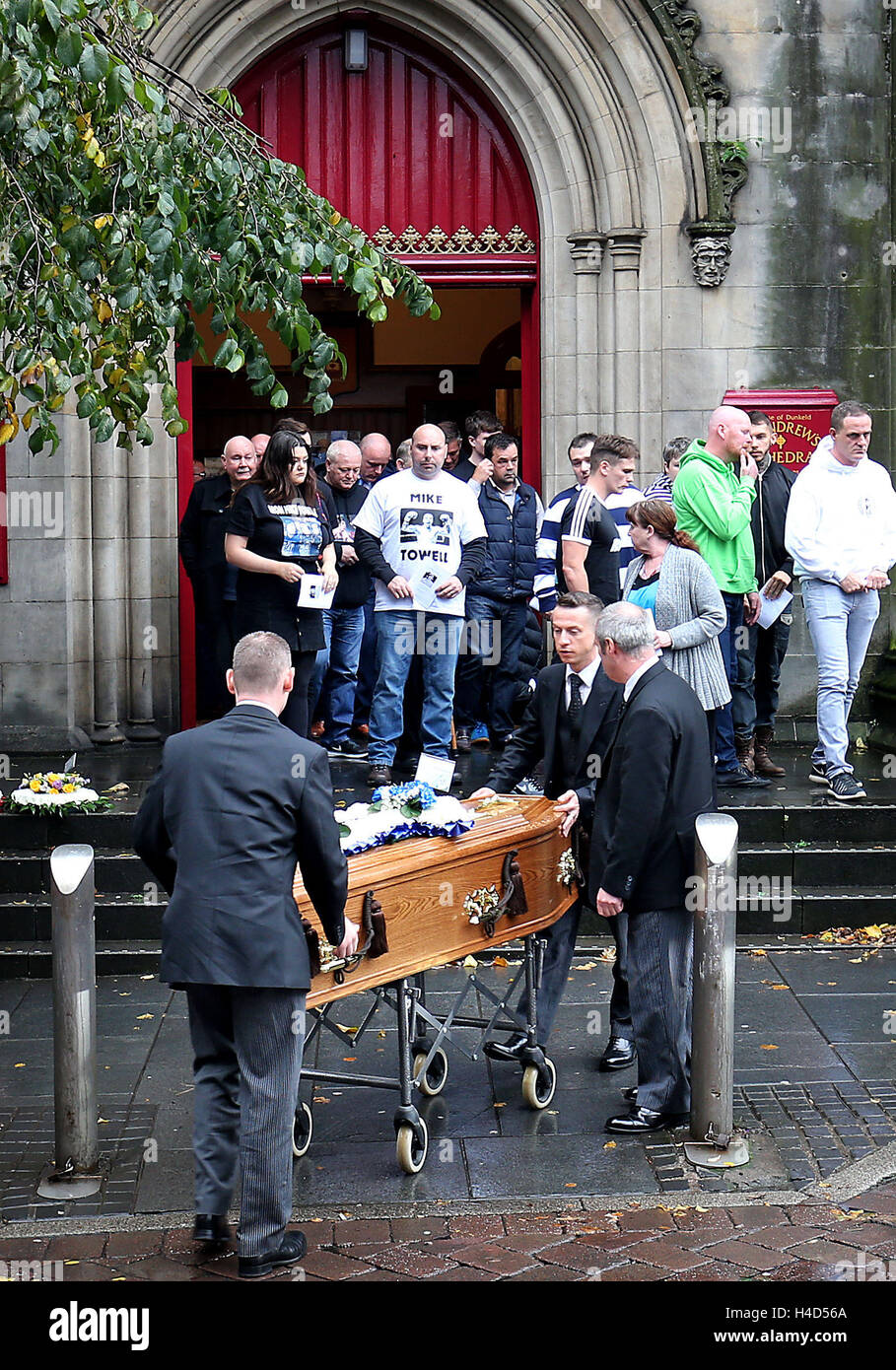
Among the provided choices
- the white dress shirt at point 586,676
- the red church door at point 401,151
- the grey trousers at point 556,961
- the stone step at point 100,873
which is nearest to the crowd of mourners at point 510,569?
the stone step at point 100,873

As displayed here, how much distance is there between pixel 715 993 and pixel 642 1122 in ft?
2.15

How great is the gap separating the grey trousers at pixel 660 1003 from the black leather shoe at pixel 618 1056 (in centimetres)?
63

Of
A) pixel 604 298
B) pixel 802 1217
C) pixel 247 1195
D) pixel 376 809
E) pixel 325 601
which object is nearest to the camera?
pixel 247 1195

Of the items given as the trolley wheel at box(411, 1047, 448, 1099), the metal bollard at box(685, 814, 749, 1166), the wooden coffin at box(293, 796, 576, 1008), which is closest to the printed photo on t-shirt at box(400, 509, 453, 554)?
the wooden coffin at box(293, 796, 576, 1008)

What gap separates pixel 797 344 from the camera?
39.7ft

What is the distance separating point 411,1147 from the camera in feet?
19.7

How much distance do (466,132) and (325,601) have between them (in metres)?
5.04

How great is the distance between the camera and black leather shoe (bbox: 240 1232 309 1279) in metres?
5.17

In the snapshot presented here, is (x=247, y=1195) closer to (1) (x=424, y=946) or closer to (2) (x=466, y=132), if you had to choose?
(1) (x=424, y=946)

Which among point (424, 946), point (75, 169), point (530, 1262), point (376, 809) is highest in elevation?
point (75, 169)

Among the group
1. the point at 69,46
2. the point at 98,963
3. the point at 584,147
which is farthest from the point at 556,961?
the point at 584,147

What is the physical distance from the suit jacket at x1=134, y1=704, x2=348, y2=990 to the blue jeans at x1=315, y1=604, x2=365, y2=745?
5.49 meters

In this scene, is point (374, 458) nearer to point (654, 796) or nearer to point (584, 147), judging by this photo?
point (584, 147)

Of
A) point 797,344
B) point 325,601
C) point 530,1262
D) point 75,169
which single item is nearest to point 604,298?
point 797,344
